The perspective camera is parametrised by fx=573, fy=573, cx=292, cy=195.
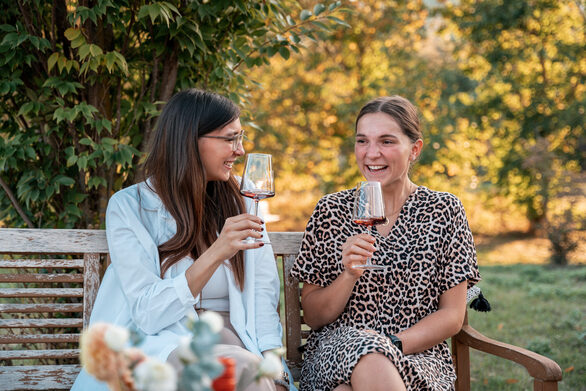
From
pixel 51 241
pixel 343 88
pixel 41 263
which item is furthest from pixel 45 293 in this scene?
pixel 343 88

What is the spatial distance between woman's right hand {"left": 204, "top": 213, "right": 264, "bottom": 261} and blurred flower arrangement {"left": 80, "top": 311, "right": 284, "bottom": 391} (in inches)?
34.8

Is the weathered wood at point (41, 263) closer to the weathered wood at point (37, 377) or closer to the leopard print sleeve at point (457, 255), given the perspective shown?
the weathered wood at point (37, 377)

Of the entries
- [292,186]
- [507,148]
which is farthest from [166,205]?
[507,148]

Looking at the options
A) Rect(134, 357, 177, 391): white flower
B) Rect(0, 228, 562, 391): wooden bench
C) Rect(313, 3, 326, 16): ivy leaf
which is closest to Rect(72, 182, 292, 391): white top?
Rect(0, 228, 562, 391): wooden bench

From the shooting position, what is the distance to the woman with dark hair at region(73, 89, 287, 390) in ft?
8.19

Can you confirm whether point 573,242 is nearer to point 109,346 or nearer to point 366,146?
point 366,146

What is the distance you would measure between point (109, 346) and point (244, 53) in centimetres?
250

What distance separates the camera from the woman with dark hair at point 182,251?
2496mm

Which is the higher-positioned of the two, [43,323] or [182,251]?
[182,251]

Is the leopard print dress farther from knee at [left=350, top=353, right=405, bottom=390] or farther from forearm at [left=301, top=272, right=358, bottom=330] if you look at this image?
knee at [left=350, top=353, right=405, bottom=390]

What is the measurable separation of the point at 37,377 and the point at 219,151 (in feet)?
4.69

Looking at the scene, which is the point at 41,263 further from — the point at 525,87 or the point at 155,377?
the point at 525,87

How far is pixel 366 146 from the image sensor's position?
9.62 feet

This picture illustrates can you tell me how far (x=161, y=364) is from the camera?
1.17 metres
